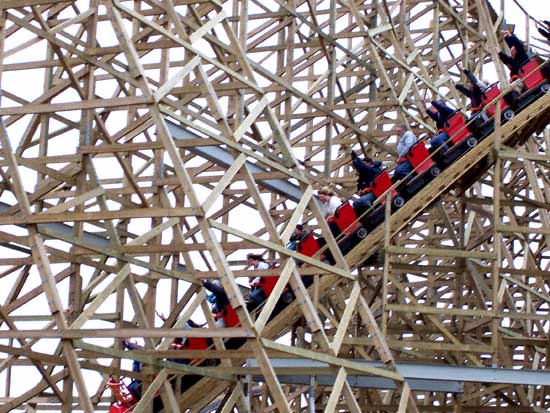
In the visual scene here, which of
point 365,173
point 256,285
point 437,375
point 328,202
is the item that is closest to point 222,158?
point 256,285

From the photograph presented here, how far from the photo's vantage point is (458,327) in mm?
30594

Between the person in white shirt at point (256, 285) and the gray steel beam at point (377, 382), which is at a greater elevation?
the person in white shirt at point (256, 285)

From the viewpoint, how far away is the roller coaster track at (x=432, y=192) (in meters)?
26.7

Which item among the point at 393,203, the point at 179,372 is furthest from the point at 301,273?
the point at 393,203

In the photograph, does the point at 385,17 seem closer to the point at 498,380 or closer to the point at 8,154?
the point at 498,380

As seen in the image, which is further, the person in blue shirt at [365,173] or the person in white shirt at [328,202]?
the person in blue shirt at [365,173]

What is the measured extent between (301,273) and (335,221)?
3.57 metres

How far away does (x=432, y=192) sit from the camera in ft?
91.2

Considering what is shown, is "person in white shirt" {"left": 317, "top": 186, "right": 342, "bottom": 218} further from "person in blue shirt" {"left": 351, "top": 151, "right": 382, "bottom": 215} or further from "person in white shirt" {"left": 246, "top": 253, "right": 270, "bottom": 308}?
"person in white shirt" {"left": 246, "top": 253, "right": 270, "bottom": 308}

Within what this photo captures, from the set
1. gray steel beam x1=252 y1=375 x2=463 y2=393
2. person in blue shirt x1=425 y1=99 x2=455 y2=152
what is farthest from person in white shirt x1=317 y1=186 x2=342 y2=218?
gray steel beam x1=252 y1=375 x2=463 y2=393

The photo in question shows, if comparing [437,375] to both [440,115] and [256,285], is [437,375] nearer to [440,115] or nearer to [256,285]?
[256,285]

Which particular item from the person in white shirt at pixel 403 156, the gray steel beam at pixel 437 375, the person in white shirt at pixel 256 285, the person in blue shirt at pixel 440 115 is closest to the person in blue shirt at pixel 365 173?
the person in white shirt at pixel 403 156

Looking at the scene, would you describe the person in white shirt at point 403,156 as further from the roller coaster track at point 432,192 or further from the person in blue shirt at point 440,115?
the roller coaster track at point 432,192

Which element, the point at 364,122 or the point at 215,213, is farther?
the point at 364,122
